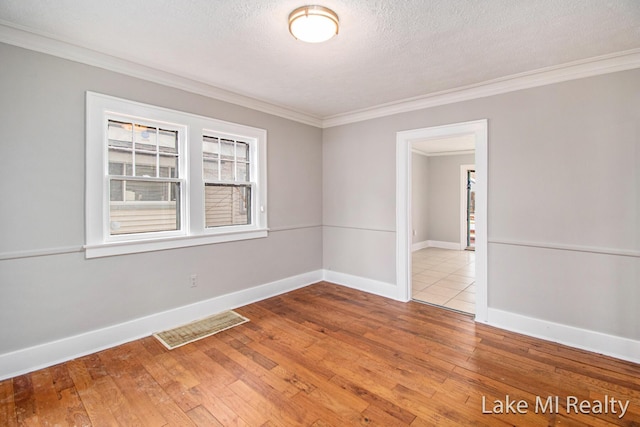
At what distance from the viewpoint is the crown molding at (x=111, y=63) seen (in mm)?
2209

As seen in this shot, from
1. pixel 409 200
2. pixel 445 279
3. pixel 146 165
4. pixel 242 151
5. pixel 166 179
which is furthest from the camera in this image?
pixel 445 279

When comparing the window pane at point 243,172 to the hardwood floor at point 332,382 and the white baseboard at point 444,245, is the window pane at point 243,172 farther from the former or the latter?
the white baseboard at point 444,245

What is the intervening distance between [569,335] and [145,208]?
4258 mm

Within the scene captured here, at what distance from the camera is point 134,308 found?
9.32 ft

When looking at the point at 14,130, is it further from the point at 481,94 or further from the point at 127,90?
the point at 481,94

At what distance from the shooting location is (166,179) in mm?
3041

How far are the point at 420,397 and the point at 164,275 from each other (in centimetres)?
258

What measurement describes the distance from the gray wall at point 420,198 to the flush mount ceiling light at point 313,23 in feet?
19.2

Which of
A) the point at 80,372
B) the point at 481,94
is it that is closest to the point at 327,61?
the point at 481,94

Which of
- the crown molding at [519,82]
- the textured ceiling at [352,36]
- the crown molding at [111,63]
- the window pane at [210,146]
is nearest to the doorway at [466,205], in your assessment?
the crown molding at [519,82]

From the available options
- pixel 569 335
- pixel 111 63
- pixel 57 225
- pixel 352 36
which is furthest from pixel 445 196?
pixel 57 225

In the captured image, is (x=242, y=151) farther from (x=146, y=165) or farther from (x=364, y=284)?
(x=364, y=284)

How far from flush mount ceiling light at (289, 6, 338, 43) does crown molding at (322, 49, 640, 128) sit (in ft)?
6.37

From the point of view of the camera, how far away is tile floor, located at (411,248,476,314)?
154 inches
